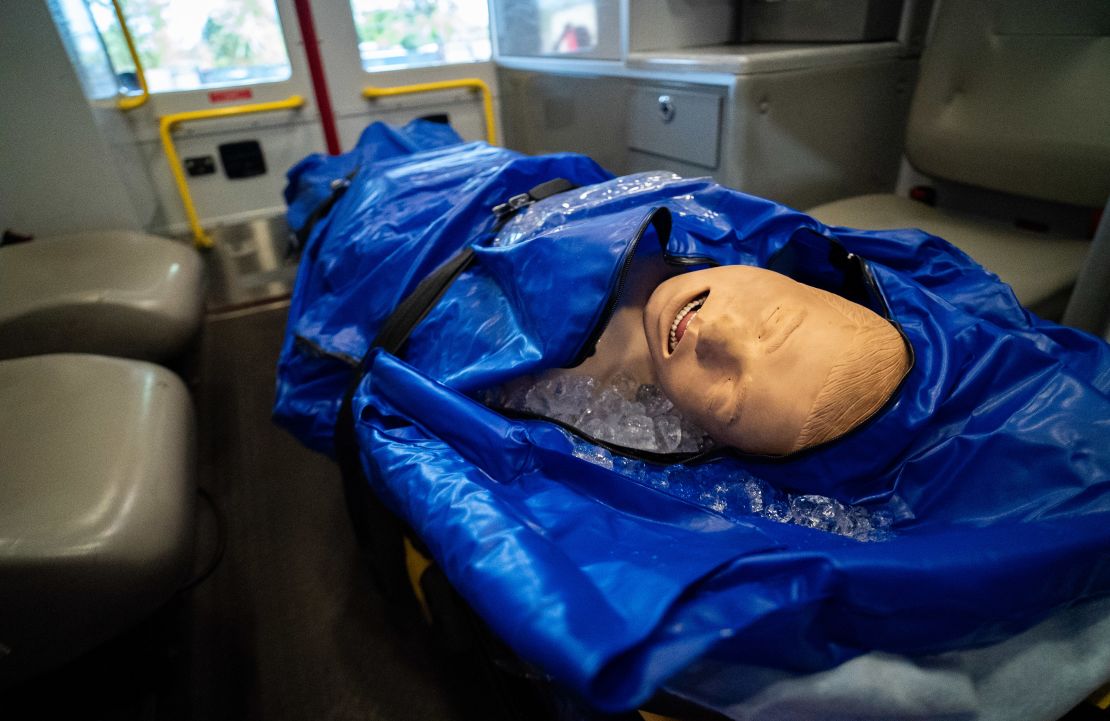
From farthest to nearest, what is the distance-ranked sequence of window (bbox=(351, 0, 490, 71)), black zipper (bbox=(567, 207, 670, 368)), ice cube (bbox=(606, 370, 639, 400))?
window (bbox=(351, 0, 490, 71)) < ice cube (bbox=(606, 370, 639, 400)) < black zipper (bbox=(567, 207, 670, 368))

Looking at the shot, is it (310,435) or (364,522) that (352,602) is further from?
(310,435)

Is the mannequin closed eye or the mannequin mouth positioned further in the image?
the mannequin mouth

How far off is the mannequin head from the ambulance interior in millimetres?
250

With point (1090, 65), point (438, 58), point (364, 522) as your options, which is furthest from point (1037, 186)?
point (438, 58)

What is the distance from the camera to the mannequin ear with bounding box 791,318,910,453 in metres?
0.62

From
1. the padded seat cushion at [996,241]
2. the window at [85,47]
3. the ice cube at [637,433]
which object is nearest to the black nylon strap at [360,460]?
the ice cube at [637,433]

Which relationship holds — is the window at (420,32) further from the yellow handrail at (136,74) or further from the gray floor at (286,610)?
the gray floor at (286,610)

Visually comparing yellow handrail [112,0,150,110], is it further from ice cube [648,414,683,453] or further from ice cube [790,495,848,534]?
ice cube [790,495,848,534]

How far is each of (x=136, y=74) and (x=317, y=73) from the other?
69cm

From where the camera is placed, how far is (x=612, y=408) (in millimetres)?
852

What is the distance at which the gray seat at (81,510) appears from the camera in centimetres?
68

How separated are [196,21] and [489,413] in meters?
2.62

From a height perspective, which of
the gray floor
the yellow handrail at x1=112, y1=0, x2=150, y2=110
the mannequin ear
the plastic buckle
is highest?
the yellow handrail at x1=112, y1=0, x2=150, y2=110

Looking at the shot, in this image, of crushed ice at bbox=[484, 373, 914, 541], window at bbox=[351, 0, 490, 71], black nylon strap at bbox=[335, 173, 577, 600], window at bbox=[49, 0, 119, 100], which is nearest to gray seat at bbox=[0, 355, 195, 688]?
black nylon strap at bbox=[335, 173, 577, 600]
